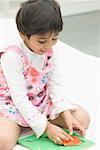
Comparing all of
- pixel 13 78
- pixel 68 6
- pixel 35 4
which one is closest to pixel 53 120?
pixel 13 78

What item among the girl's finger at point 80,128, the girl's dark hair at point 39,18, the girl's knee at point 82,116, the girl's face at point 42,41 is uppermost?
the girl's dark hair at point 39,18

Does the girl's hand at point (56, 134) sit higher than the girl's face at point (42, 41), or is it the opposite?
the girl's face at point (42, 41)

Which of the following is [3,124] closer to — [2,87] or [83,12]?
[2,87]

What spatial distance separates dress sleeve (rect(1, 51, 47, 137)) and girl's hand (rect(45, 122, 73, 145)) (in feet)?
0.06

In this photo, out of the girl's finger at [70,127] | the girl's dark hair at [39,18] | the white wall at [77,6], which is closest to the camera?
the girl's dark hair at [39,18]

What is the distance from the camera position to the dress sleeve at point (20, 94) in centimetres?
132

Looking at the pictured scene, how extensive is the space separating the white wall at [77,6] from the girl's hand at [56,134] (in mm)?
2351

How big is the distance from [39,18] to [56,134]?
0.37 meters

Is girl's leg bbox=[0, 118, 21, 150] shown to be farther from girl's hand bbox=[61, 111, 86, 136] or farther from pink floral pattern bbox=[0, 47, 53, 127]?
girl's hand bbox=[61, 111, 86, 136]

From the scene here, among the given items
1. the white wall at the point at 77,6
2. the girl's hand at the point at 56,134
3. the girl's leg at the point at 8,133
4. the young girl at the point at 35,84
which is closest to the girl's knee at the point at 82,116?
the young girl at the point at 35,84

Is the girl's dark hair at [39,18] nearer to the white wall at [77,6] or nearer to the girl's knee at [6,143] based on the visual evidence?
the girl's knee at [6,143]

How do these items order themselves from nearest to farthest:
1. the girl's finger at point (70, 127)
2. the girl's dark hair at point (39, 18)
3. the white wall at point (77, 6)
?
the girl's dark hair at point (39, 18), the girl's finger at point (70, 127), the white wall at point (77, 6)

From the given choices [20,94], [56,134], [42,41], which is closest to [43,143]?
[56,134]

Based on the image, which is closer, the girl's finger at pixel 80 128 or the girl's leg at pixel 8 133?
the girl's leg at pixel 8 133
